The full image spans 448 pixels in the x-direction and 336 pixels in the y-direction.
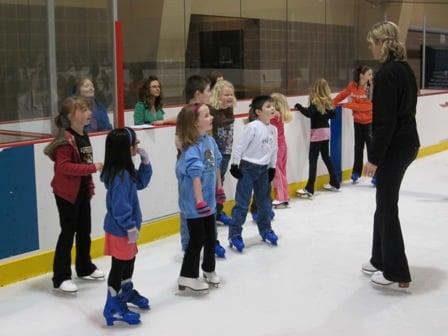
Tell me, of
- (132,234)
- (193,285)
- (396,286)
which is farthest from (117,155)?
(396,286)

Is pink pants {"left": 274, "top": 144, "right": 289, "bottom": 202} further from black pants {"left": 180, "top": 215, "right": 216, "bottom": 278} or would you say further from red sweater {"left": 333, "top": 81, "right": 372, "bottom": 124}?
black pants {"left": 180, "top": 215, "right": 216, "bottom": 278}

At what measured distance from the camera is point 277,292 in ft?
12.5

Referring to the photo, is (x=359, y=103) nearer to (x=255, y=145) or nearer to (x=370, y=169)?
(x=255, y=145)

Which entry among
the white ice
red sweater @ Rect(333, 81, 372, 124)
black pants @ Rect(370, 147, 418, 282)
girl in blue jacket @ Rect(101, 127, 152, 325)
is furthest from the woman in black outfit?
red sweater @ Rect(333, 81, 372, 124)

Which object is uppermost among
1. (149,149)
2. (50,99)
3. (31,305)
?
(50,99)


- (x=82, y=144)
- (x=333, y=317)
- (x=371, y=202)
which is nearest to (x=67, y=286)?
(x=82, y=144)

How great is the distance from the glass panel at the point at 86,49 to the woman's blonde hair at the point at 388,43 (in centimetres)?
208

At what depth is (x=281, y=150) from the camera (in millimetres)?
5863

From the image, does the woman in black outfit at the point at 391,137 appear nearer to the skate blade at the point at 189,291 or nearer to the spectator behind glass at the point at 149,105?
the skate blade at the point at 189,291

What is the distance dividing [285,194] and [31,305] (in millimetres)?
2874

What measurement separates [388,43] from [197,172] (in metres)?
1.23

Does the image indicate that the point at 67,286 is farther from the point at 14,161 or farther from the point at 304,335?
the point at 304,335

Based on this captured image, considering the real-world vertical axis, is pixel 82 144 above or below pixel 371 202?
above

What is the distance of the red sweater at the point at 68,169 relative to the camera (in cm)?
372
